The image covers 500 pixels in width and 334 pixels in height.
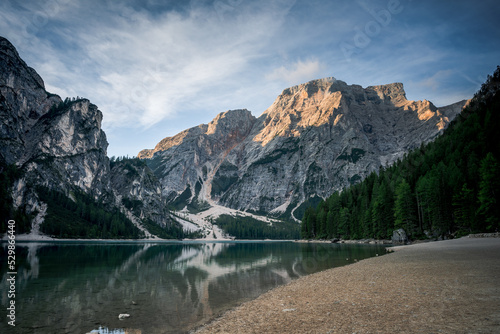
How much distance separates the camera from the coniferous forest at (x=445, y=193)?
5447cm

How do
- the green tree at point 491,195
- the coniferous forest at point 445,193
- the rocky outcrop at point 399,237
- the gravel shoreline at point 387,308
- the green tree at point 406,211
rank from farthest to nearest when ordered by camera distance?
the green tree at point 406,211 → the rocky outcrop at point 399,237 → the coniferous forest at point 445,193 → the green tree at point 491,195 → the gravel shoreline at point 387,308

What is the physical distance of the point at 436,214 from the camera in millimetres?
66812

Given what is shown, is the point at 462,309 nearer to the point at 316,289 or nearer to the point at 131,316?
the point at 316,289

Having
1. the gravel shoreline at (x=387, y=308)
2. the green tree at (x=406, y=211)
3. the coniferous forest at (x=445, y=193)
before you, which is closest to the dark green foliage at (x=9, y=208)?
the coniferous forest at (x=445, y=193)

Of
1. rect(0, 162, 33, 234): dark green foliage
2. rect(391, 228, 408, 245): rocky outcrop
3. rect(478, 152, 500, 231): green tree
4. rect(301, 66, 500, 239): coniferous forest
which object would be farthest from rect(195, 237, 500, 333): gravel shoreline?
rect(0, 162, 33, 234): dark green foliage

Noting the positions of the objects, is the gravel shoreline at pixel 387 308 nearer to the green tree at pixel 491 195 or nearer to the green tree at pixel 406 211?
the green tree at pixel 491 195

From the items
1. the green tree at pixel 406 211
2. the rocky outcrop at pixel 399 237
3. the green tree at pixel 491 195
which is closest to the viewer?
the green tree at pixel 491 195

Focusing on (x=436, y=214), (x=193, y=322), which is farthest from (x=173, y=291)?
(x=436, y=214)

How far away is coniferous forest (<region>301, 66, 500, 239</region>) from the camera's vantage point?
5447 centimetres

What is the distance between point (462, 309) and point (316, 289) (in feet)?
32.5

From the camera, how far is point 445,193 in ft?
217

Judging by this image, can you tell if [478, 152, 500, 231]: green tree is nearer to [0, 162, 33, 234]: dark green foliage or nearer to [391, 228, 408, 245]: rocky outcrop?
[391, 228, 408, 245]: rocky outcrop

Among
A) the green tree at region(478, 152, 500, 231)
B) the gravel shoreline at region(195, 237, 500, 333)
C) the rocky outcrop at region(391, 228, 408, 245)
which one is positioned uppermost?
the green tree at region(478, 152, 500, 231)

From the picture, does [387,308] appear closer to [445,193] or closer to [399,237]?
[445,193]
